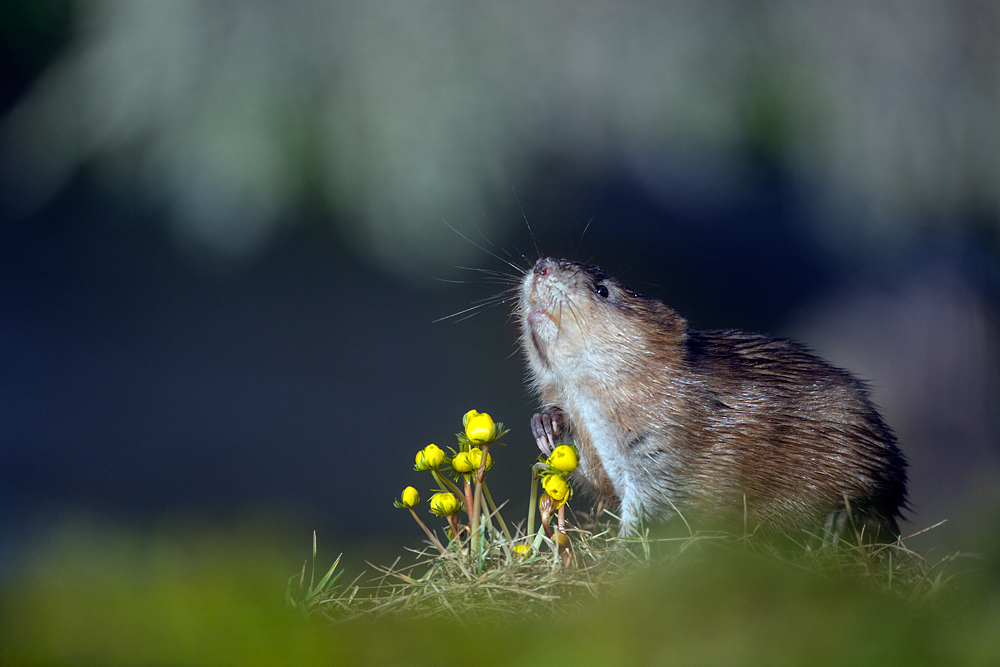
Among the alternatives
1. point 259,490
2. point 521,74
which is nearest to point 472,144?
point 521,74

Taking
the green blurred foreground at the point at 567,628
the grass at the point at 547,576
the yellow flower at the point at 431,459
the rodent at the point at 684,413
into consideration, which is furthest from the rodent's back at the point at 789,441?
the green blurred foreground at the point at 567,628

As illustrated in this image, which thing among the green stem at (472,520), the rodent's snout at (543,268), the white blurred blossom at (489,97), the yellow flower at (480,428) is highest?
the white blurred blossom at (489,97)

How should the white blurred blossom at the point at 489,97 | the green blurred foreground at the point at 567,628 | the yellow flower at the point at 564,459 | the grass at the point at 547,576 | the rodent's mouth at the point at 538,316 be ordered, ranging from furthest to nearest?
the white blurred blossom at the point at 489,97, the rodent's mouth at the point at 538,316, the yellow flower at the point at 564,459, the grass at the point at 547,576, the green blurred foreground at the point at 567,628

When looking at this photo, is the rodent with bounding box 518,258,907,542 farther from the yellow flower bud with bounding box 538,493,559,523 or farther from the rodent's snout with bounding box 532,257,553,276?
the yellow flower bud with bounding box 538,493,559,523

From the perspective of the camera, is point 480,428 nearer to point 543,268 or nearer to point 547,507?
point 547,507

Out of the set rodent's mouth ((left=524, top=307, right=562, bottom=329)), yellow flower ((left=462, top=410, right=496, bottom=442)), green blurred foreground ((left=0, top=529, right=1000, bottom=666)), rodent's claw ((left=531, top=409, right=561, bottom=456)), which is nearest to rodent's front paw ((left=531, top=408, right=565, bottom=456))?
rodent's claw ((left=531, top=409, right=561, bottom=456))

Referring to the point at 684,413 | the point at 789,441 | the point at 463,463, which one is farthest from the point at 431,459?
the point at 789,441

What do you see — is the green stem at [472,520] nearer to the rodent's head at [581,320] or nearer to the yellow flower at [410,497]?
the yellow flower at [410,497]

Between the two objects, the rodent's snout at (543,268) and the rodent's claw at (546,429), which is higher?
the rodent's snout at (543,268)
